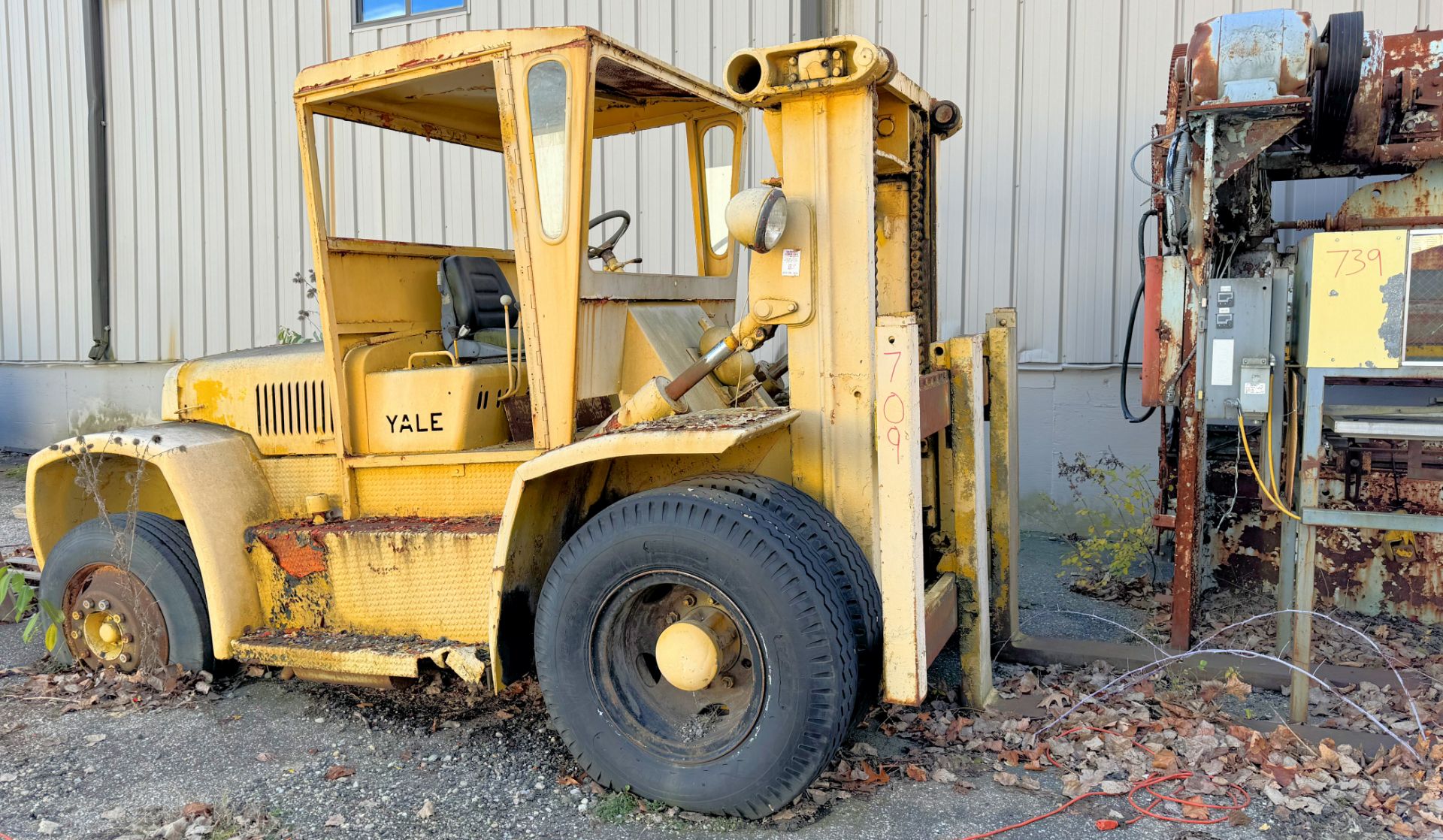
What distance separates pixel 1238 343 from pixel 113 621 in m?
4.55

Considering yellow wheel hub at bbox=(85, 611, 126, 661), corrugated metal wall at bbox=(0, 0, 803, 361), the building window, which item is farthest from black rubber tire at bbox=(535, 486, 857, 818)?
the building window

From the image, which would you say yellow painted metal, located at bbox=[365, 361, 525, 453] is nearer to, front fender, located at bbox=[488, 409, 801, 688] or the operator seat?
the operator seat

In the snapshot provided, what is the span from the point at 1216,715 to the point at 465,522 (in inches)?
109

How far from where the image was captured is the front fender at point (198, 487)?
153 inches

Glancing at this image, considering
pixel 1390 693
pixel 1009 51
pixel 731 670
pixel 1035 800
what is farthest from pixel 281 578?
pixel 1009 51

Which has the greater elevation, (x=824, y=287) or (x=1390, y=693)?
(x=824, y=287)

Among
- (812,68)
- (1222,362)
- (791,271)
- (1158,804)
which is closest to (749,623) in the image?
(791,271)

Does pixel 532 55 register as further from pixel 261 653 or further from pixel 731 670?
pixel 261 653

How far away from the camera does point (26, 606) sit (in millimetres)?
4270

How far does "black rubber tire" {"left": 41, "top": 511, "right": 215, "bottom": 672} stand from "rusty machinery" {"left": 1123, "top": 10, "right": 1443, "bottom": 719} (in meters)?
3.98

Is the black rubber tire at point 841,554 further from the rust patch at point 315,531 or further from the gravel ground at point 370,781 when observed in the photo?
the rust patch at point 315,531

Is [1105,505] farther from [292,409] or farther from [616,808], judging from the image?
[292,409]

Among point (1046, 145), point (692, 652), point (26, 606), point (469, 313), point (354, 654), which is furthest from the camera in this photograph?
point (1046, 145)

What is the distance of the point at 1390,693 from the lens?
3.94 meters
